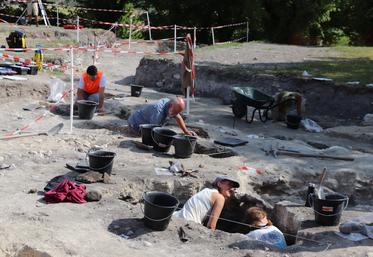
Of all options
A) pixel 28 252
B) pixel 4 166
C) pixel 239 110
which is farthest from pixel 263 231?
pixel 239 110

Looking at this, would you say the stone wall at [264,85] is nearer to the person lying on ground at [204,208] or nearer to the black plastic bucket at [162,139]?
the black plastic bucket at [162,139]

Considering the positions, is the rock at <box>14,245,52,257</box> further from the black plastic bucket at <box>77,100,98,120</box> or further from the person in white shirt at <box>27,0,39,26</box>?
the person in white shirt at <box>27,0,39,26</box>

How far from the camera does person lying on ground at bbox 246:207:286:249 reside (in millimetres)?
6559

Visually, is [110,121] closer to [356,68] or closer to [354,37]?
[356,68]

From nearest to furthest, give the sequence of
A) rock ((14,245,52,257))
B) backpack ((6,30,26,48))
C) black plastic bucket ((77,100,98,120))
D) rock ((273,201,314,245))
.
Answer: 1. rock ((14,245,52,257))
2. rock ((273,201,314,245))
3. black plastic bucket ((77,100,98,120))
4. backpack ((6,30,26,48))

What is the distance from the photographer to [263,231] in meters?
6.67

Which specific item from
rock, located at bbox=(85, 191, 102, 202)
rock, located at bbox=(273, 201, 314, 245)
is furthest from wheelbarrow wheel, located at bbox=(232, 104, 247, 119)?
rock, located at bbox=(85, 191, 102, 202)

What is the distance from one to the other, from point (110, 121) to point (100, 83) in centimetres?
96

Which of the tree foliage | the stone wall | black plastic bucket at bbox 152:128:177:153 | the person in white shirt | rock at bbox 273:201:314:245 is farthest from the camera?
the tree foliage

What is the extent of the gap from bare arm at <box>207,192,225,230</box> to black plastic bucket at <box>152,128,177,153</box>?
2045 mm

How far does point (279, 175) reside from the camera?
8672mm

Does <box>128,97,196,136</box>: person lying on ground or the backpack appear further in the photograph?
the backpack

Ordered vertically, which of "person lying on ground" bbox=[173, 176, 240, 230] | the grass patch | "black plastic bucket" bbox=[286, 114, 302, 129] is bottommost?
"person lying on ground" bbox=[173, 176, 240, 230]

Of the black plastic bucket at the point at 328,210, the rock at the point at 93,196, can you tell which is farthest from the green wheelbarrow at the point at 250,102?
the rock at the point at 93,196
